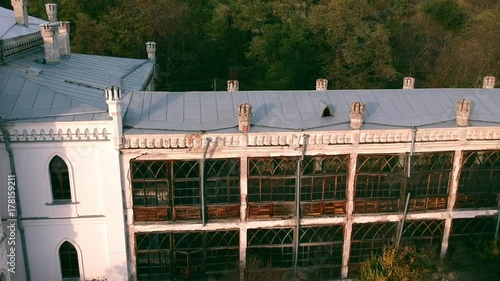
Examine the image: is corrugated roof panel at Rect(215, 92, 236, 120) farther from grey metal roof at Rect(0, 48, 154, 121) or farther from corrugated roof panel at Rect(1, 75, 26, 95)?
corrugated roof panel at Rect(1, 75, 26, 95)

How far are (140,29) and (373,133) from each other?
2813 cm

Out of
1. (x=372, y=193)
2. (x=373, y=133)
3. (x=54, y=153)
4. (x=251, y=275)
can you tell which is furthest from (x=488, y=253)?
(x=54, y=153)

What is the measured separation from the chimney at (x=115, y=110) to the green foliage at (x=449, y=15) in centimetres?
4555

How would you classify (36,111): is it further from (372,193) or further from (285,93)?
(372,193)

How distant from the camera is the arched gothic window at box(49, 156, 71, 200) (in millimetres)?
20016

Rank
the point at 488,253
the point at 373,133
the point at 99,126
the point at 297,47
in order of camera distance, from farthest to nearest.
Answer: the point at 297,47
the point at 488,253
the point at 373,133
the point at 99,126

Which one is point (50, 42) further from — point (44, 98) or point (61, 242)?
point (61, 242)

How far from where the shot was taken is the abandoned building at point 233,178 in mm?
20047

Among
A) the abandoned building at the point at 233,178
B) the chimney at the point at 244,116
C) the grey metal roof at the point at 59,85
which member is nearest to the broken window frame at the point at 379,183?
the abandoned building at the point at 233,178

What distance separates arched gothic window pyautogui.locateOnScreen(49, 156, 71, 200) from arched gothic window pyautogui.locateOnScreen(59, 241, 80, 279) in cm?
218

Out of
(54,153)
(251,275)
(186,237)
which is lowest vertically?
(251,275)

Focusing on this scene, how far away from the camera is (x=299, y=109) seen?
73.4 ft

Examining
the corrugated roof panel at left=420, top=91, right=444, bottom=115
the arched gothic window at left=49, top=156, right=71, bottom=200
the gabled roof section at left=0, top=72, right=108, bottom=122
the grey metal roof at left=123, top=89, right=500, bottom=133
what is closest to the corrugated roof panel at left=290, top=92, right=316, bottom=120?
the grey metal roof at left=123, top=89, right=500, bottom=133

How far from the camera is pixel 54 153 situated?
64.8ft
